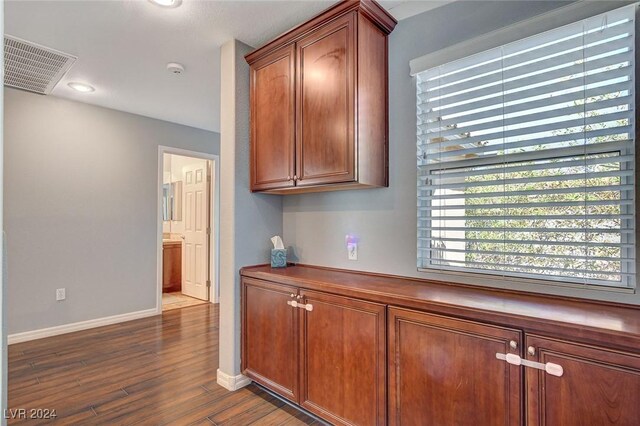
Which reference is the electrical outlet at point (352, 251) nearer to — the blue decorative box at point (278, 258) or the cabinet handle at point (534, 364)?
the blue decorative box at point (278, 258)

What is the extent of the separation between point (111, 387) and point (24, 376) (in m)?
0.78

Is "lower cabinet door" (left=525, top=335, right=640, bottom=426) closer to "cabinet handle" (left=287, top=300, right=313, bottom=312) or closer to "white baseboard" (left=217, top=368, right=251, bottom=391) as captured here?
"cabinet handle" (left=287, top=300, right=313, bottom=312)

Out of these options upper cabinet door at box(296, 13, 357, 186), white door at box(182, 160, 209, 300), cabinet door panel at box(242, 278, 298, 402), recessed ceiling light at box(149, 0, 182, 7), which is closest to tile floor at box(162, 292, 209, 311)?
white door at box(182, 160, 209, 300)

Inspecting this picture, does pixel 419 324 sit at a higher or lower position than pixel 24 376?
higher

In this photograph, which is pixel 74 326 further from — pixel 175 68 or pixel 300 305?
pixel 300 305

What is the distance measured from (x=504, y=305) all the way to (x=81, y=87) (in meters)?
4.00

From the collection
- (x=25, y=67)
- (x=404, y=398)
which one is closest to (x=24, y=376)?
(x=25, y=67)

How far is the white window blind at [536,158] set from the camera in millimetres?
1451

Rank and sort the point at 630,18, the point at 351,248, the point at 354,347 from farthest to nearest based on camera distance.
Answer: the point at 351,248 → the point at 354,347 → the point at 630,18

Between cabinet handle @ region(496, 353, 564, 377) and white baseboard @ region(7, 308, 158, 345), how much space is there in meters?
4.04

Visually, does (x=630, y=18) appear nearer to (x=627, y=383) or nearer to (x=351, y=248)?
(x=627, y=383)

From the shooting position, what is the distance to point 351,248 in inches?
90.7

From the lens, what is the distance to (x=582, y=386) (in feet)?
3.87

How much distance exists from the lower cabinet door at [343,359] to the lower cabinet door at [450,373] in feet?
0.27
